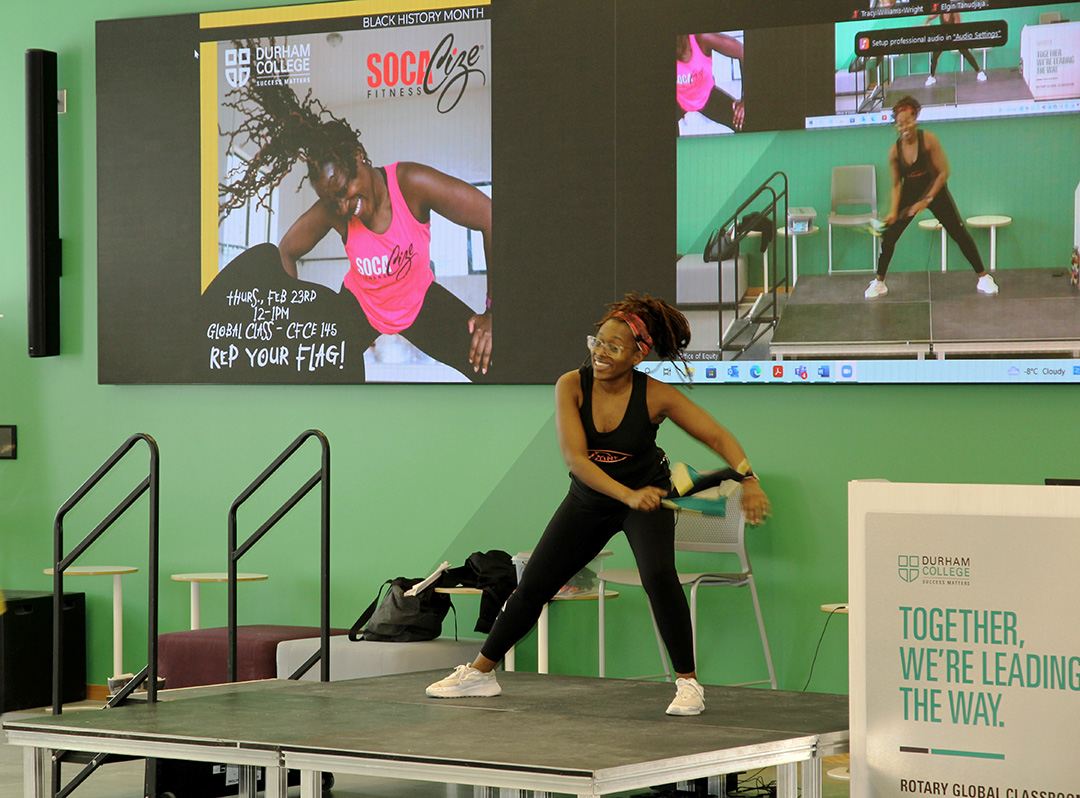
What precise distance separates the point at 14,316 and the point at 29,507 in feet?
3.66

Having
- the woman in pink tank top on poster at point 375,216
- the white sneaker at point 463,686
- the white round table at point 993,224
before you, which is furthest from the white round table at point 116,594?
the white round table at point 993,224

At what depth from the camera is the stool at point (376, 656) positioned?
6.32 m

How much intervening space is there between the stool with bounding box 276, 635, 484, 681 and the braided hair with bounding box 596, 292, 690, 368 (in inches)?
83.3

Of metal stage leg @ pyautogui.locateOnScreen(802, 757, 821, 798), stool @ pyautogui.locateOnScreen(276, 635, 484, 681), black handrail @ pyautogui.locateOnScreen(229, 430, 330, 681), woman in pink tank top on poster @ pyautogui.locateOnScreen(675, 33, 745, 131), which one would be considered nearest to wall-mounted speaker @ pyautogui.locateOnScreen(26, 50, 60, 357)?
stool @ pyautogui.locateOnScreen(276, 635, 484, 681)

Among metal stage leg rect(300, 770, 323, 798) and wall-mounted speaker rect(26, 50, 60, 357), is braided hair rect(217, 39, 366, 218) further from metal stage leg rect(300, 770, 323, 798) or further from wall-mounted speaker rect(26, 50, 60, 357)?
metal stage leg rect(300, 770, 323, 798)

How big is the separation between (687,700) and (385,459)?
3.30 metres

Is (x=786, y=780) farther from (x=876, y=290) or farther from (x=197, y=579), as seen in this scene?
(x=197, y=579)

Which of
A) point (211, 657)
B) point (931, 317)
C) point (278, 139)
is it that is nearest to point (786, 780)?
point (931, 317)

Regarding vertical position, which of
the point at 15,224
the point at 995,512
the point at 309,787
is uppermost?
the point at 15,224

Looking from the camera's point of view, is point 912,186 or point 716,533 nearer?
point 912,186

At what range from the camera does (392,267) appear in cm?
739

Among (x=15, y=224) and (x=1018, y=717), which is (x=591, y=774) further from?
(x=15, y=224)

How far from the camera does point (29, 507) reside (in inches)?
324

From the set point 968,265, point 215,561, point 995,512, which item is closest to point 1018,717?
point 995,512
